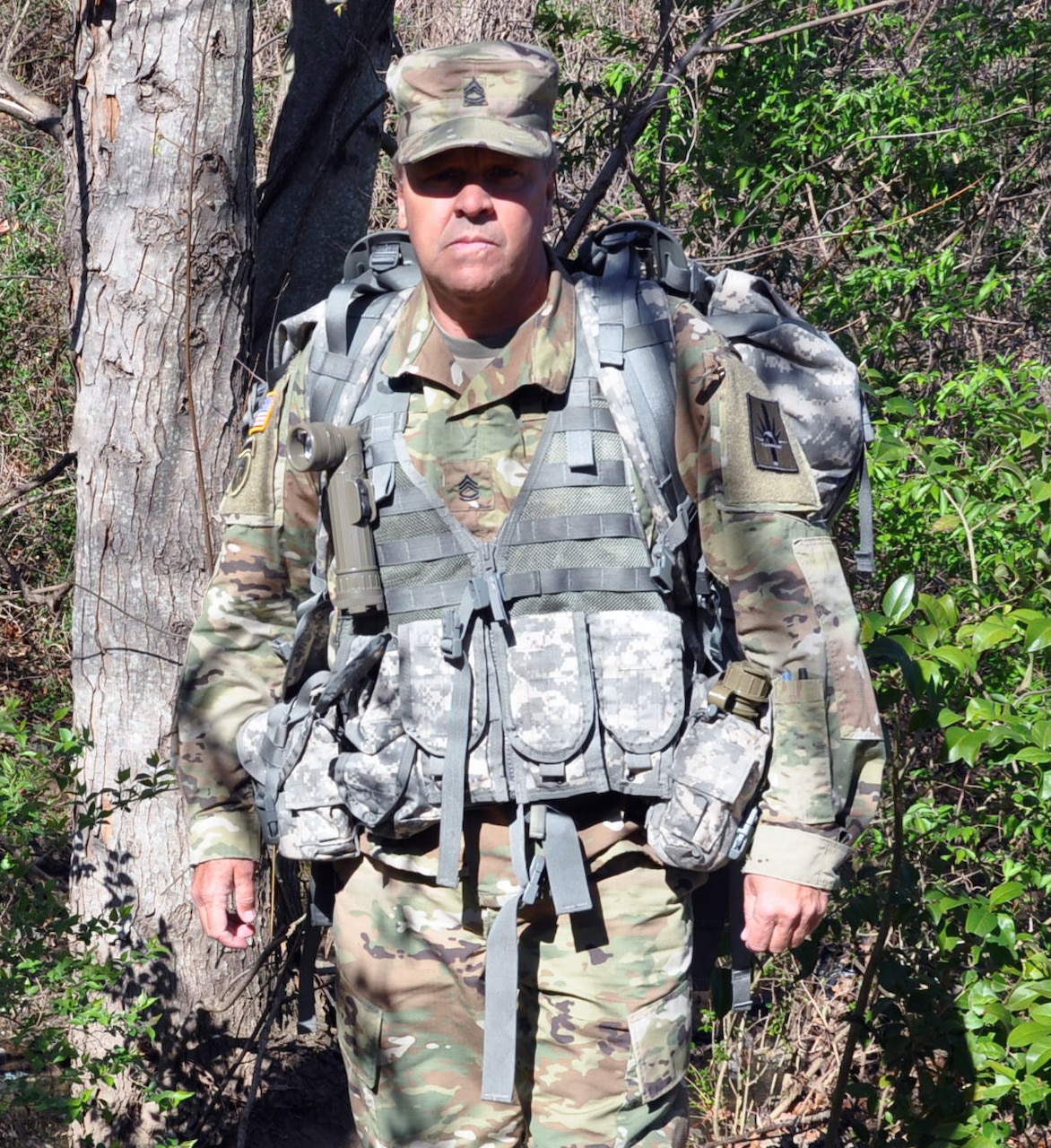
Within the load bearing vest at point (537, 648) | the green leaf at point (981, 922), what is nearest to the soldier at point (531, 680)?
the load bearing vest at point (537, 648)

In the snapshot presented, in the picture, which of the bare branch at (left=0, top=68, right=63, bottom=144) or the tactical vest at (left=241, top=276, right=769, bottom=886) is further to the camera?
the bare branch at (left=0, top=68, right=63, bottom=144)

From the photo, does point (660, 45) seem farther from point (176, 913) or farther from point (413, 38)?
point (413, 38)

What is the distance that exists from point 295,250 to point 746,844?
209 centimetres

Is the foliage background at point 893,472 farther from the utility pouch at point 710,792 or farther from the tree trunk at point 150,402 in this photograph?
the utility pouch at point 710,792

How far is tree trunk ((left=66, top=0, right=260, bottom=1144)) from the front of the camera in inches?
122

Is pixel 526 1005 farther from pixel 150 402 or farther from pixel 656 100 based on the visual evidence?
pixel 656 100

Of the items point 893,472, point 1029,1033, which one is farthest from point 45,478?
point 1029,1033

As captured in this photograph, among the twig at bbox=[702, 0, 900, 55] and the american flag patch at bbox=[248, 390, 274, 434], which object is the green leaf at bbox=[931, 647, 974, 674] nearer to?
the american flag patch at bbox=[248, 390, 274, 434]

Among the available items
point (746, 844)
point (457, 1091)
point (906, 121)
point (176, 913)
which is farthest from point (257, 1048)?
point (906, 121)

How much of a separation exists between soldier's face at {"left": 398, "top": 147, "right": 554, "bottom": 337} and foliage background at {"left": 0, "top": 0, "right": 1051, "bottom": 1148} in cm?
108

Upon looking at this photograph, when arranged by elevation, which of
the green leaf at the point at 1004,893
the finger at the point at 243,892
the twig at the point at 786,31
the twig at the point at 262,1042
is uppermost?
the twig at the point at 786,31

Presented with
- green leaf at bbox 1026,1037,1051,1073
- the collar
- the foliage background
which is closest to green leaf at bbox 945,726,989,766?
the foliage background

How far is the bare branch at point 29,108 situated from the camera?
3.35 meters

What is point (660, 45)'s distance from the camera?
377 cm
